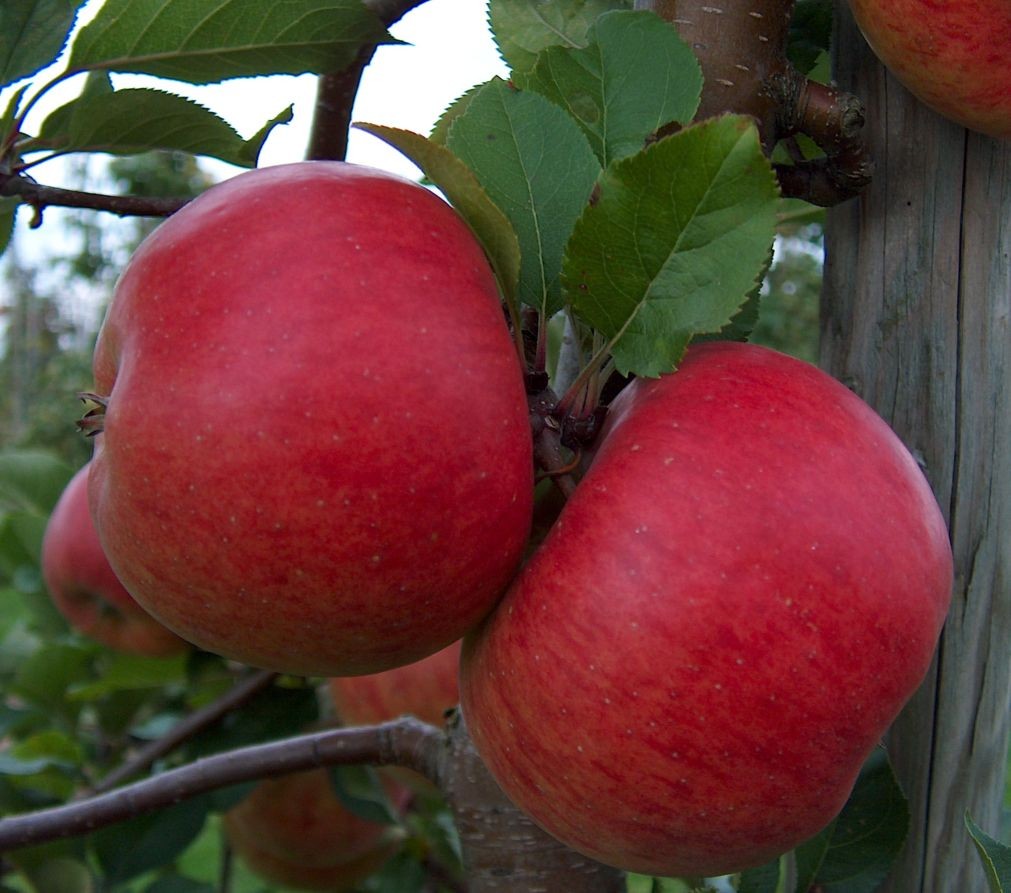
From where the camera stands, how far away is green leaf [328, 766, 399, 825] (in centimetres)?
114

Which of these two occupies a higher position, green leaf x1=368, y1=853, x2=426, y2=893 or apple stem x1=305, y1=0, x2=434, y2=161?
apple stem x1=305, y1=0, x2=434, y2=161

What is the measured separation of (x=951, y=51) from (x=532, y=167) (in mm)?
237

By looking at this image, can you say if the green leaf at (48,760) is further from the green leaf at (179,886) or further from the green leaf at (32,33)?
the green leaf at (32,33)

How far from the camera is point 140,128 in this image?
0.71 metres

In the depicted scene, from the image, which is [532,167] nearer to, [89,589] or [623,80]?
[623,80]

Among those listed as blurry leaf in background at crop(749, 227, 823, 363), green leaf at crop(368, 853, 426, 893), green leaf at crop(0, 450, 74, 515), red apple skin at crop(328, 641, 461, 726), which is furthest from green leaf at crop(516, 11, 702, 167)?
blurry leaf in background at crop(749, 227, 823, 363)

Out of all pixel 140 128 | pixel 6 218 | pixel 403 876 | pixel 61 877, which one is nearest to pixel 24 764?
pixel 61 877

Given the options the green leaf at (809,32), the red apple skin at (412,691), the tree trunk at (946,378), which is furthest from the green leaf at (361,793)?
the green leaf at (809,32)

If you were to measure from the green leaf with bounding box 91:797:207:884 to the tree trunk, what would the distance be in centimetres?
80

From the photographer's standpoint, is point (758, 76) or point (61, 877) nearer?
point (758, 76)

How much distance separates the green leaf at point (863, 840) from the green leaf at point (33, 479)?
123cm

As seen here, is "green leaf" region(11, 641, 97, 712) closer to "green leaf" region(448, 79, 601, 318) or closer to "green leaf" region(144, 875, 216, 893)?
"green leaf" region(144, 875, 216, 893)

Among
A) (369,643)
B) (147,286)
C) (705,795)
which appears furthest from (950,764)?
(147,286)

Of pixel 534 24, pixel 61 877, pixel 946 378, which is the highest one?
pixel 534 24
